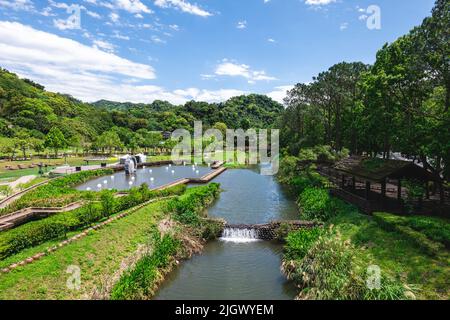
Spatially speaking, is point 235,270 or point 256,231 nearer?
point 235,270

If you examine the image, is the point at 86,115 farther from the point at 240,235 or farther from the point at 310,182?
the point at 240,235

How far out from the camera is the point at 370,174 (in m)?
20.3

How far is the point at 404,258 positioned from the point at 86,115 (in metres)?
101

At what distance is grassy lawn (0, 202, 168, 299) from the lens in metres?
10.5

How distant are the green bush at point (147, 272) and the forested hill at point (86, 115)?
54.9 m

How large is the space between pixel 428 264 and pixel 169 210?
1477 cm

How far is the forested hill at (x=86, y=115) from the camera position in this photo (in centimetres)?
7288

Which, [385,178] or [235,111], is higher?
[235,111]

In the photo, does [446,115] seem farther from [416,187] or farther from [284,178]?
[284,178]

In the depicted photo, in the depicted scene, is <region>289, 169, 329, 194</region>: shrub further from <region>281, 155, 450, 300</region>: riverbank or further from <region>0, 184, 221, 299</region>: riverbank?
<region>0, 184, 221, 299</region>: riverbank

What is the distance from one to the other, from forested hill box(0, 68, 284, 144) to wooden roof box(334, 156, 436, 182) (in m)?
59.8

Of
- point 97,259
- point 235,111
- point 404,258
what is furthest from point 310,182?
point 235,111

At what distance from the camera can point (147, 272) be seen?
1323 cm
